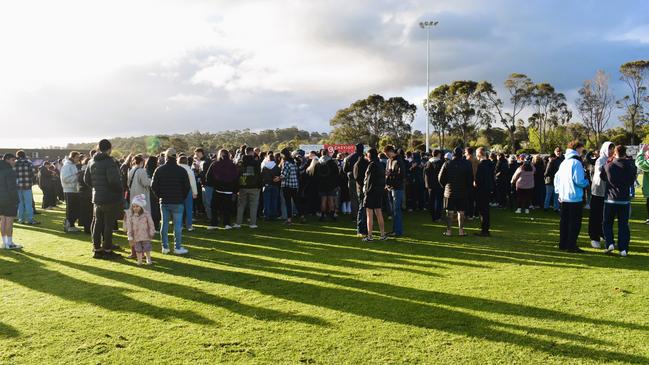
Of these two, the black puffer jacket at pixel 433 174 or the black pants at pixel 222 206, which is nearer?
the black pants at pixel 222 206

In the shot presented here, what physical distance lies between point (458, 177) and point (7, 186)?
8579mm

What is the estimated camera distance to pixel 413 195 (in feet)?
46.4

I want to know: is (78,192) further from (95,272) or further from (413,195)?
(413,195)

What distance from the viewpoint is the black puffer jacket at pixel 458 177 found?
924 cm

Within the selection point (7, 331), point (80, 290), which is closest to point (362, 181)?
point (80, 290)

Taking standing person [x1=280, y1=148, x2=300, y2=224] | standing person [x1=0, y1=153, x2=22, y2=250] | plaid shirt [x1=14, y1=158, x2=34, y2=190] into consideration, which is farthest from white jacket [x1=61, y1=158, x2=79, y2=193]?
standing person [x1=280, y1=148, x2=300, y2=224]

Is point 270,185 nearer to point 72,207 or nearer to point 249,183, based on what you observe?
point 249,183

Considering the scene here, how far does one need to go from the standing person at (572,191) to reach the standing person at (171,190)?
6613 mm

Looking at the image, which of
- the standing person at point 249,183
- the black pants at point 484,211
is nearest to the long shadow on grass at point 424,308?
the standing person at point 249,183

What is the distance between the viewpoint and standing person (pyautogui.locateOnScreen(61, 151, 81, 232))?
10.3m

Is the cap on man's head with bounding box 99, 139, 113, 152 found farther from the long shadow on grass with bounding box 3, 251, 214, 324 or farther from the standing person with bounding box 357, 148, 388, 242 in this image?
the standing person with bounding box 357, 148, 388, 242

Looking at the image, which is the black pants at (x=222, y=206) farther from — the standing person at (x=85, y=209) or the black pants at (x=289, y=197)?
the standing person at (x=85, y=209)

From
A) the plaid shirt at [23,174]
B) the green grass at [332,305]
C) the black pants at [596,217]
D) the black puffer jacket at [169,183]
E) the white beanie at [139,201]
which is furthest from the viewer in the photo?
the plaid shirt at [23,174]

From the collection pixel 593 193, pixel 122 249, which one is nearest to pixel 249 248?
pixel 122 249
